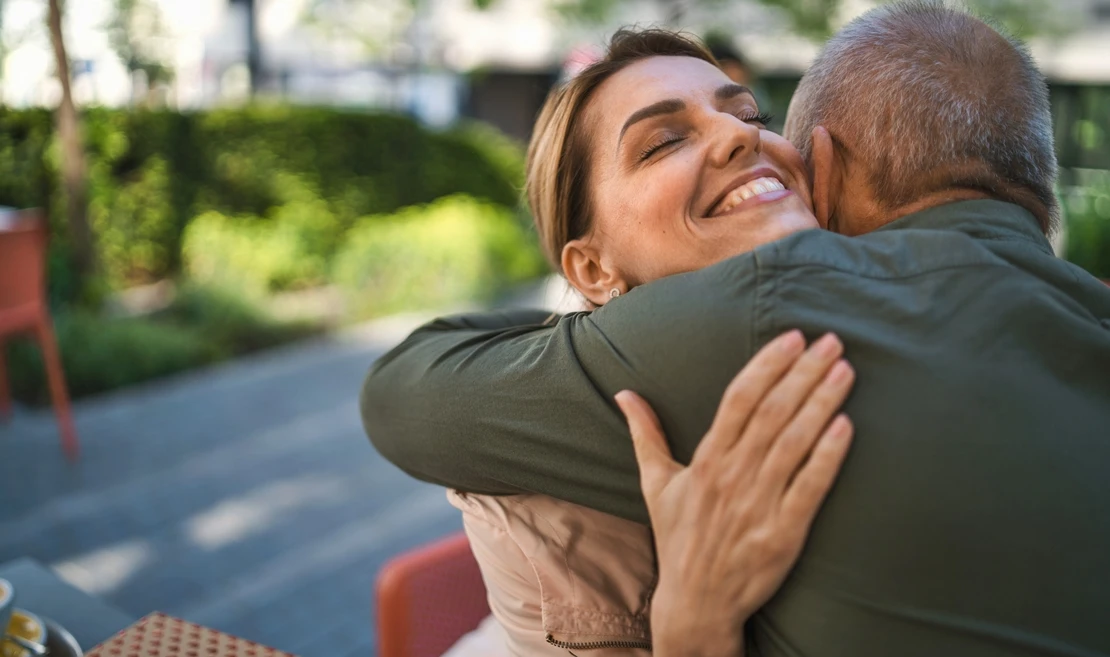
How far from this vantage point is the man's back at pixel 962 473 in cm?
114

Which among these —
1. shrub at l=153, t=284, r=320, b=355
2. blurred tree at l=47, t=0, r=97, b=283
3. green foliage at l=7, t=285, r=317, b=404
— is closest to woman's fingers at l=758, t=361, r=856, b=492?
green foliage at l=7, t=285, r=317, b=404

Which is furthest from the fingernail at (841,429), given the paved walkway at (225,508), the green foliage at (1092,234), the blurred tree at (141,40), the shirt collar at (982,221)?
the blurred tree at (141,40)

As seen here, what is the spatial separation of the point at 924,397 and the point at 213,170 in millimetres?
10725

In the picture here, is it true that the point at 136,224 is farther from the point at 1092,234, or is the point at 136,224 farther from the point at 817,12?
the point at 1092,234

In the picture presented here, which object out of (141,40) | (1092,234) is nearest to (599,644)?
(1092,234)

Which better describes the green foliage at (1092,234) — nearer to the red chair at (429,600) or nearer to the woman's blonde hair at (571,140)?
the woman's blonde hair at (571,140)

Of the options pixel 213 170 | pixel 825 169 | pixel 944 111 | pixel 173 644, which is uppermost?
pixel 944 111

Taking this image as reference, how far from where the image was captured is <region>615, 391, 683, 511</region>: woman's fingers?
1249mm

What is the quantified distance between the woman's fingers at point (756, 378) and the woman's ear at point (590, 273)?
0.72m

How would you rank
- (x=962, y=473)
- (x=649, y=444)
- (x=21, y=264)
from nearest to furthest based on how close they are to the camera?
1. (x=962, y=473)
2. (x=649, y=444)
3. (x=21, y=264)

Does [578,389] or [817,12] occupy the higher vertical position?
[578,389]

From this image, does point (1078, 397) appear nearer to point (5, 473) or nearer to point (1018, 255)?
point (1018, 255)

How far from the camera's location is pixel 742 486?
1226 mm

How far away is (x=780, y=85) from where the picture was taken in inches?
585
